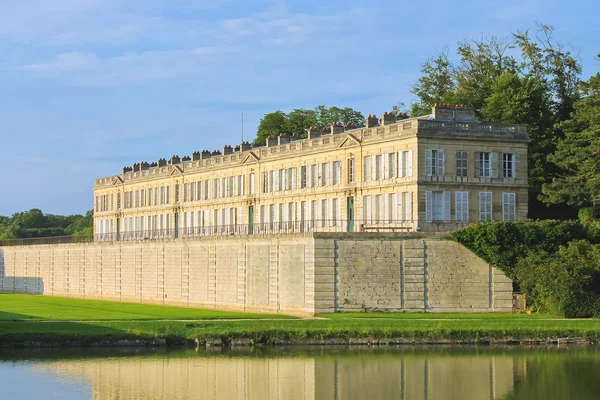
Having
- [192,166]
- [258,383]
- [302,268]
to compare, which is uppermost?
[192,166]

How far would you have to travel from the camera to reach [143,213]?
94938 millimetres

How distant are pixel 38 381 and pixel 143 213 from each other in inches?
2250

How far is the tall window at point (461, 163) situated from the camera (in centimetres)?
6069

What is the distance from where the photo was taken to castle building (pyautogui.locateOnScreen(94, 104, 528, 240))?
198ft

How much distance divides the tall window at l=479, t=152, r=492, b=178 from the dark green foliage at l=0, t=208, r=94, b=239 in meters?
98.5

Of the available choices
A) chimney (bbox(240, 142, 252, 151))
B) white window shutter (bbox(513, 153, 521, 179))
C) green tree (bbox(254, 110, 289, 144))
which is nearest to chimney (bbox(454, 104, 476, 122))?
white window shutter (bbox(513, 153, 521, 179))

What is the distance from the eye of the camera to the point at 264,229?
71.8 meters

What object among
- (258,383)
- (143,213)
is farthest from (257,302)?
(143,213)

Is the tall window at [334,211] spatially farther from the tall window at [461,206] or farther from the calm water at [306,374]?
the calm water at [306,374]

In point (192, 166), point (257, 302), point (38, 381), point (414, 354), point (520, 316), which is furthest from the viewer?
point (192, 166)

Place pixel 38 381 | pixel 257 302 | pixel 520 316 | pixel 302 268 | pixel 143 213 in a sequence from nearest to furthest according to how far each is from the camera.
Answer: pixel 38 381 → pixel 520 316 → pixel 302 268 → pixel 257 302 → pixel 143 213

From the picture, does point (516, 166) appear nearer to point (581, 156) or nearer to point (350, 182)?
point (581, 156)

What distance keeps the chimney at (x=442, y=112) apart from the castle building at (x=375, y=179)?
63 millimetres

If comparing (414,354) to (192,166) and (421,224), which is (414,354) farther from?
(192,166)
